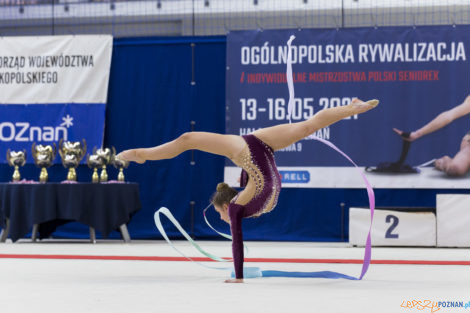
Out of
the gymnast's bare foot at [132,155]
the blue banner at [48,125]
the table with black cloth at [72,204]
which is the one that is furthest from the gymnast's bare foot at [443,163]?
the gymnast's bare foot at [132,155]

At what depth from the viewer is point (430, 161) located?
9.18 m

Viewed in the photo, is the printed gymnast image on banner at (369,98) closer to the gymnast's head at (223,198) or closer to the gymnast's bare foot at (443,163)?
the gymnast's bare foot at (443,163)

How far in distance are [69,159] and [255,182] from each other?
4739mm

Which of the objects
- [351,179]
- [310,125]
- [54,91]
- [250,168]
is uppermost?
[54,91]

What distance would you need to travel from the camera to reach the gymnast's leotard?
4891mm

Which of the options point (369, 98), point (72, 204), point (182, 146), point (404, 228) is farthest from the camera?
point (369, 98)

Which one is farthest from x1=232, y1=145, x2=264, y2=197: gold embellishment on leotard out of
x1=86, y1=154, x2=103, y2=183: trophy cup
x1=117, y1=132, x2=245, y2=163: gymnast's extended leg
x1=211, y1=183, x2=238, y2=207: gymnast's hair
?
x1=86, y1=154, x2=103, y2=183: trophy cup

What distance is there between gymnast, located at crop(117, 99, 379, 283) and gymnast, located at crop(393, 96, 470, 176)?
15.0 ft

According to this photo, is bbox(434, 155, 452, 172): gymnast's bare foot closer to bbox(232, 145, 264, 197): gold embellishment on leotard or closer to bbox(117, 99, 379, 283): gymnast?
bbox(117, 99, 379, 283): gymnast

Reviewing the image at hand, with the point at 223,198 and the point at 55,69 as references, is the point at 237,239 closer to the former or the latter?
the point at 223,198

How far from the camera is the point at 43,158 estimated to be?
362 inches

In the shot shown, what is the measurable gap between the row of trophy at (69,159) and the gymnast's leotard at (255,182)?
4423 mm

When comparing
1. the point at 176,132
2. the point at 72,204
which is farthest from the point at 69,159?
the point at 176,132

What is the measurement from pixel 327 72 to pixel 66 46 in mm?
3302
